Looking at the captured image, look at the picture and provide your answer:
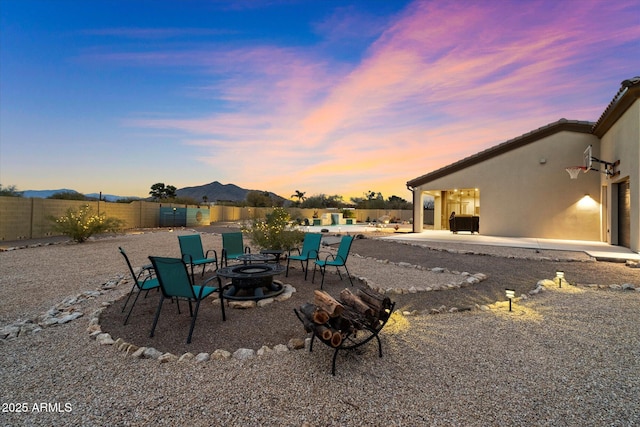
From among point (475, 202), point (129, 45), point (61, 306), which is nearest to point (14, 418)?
point (61, 306)

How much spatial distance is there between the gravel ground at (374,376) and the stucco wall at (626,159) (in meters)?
5.71

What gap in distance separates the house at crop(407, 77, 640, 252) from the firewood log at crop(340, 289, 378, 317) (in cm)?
919

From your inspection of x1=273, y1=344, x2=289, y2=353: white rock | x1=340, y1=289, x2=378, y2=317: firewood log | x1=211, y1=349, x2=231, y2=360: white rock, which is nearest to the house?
x1=340, y1=289, x2=378, y2=317: firewood log

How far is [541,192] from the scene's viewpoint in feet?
36.5

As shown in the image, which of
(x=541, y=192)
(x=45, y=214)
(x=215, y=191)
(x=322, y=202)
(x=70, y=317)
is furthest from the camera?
(x=215, y=191)

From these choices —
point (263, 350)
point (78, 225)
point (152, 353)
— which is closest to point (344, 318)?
point (263, 350)

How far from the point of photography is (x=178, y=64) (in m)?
8.89

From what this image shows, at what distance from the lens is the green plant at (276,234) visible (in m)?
6.71

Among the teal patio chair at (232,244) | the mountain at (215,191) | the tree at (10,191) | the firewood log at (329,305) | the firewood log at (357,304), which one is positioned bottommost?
the firewood log at (357,304)

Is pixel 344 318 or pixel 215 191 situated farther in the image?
pixel 215 191

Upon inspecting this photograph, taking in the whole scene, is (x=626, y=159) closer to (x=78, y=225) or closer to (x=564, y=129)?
(x=564, y=129)

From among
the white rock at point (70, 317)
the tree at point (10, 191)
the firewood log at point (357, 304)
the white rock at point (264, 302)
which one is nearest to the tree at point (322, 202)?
the tree at point (10, 191)

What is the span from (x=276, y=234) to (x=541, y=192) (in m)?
10.7

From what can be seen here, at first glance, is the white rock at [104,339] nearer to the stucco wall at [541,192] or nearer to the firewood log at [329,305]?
the firewood log at [329,305]
